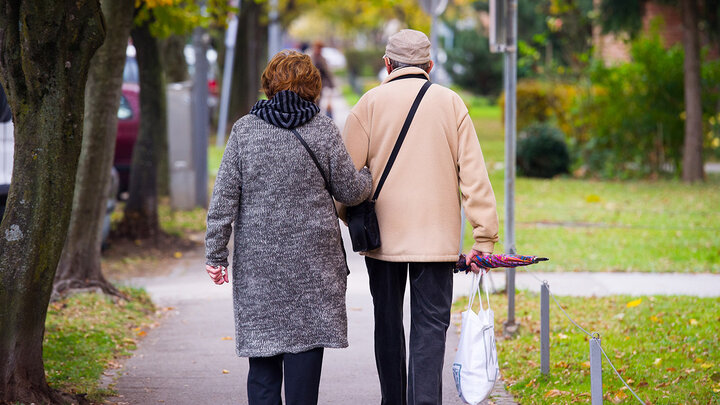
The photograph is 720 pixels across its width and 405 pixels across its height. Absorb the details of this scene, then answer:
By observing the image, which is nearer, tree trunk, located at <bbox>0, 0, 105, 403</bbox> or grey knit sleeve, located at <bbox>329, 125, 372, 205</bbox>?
grey knit sleeve, located at <bbox>329, 125, 372, 205</bbox>

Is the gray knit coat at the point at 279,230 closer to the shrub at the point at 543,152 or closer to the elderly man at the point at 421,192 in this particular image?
the elderly man at the point at 421,192

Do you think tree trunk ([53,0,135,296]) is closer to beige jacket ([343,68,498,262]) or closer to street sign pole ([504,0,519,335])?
street sign pole ([504,0,519,335])

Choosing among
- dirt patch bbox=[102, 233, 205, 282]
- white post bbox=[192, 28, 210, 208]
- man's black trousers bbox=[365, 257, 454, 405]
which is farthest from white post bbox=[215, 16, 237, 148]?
man's black trousers bbox=[365, 257, 454, 405]

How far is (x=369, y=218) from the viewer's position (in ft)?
14.2

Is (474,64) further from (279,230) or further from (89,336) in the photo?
(279,230)

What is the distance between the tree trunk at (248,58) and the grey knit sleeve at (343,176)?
16180 mm

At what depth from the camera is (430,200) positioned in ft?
14.2

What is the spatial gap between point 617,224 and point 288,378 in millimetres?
8600

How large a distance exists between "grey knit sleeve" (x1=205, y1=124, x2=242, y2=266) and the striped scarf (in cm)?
15

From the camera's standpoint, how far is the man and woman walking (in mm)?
4020

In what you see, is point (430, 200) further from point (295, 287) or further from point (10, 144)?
point (10, 144)

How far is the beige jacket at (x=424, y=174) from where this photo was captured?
4320 mm

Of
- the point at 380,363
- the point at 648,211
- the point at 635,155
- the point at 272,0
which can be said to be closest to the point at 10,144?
the point at 380,363

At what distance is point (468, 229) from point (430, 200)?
756cm
